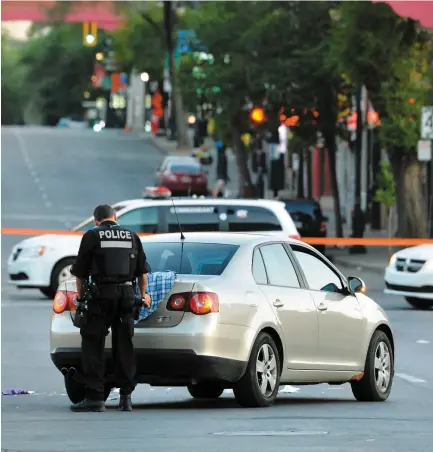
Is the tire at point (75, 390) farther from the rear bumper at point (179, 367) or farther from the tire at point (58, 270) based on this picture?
the tire at point (58, 270)

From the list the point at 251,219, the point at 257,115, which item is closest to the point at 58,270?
the point at 251,219

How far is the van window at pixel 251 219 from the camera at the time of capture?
91.5 ft

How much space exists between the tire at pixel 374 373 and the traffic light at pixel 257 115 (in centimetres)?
3596

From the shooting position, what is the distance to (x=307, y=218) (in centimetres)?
4172

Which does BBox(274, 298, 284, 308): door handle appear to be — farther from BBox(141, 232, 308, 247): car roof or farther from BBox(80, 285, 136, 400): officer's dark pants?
BBox(80, 285, 136, 400): officer's dark pants

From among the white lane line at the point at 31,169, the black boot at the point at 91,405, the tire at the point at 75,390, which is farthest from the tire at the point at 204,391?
the white lane line at the point at 31,169

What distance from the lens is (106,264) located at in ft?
42.2

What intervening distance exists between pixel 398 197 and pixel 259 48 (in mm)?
9271

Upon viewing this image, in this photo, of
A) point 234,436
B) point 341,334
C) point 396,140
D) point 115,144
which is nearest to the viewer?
point 234,436

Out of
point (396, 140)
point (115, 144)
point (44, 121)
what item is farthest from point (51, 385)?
point (44, 121)

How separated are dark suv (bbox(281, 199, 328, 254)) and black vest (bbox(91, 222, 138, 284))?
93.3ft

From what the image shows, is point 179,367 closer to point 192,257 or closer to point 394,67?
point 192,257

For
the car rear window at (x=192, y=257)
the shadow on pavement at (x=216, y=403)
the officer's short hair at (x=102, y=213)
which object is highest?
the officer's short hair at (x=102, y=213)

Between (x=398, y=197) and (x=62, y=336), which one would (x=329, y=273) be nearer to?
(x=62, y=336)
